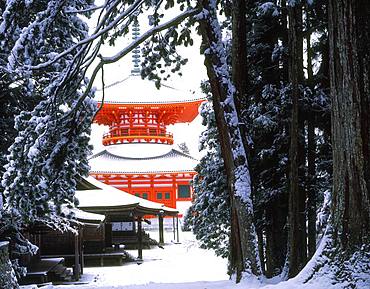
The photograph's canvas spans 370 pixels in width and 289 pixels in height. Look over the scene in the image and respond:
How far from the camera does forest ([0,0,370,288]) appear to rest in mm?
4844

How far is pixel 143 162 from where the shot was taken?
35750mm

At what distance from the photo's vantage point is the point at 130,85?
40.2 m

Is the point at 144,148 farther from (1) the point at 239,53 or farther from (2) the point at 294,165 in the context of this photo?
(2) the point at 294,165

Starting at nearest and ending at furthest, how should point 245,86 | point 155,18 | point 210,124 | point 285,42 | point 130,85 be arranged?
1. point 245,86
2. point 155,18
3. point 285,42
4. point 210,124
5. point 130,85

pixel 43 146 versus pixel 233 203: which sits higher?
pixel 43 146

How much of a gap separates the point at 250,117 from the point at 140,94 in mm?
29661

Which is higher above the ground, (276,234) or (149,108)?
(149,108)

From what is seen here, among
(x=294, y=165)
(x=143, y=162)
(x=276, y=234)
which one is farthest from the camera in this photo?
(x=143, y=162)

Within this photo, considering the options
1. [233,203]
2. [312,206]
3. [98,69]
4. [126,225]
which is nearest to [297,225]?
[233,203]

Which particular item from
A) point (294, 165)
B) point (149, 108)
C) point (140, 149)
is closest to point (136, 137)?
point (140, 149)

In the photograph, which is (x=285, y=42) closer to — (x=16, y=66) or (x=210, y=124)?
(x=210, y=124)

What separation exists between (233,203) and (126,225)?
21005mm

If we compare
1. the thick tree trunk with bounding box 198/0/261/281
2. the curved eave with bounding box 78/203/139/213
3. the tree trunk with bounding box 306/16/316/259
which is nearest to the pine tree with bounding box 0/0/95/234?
the thick tree trunk with bounding box 198/0/261/281

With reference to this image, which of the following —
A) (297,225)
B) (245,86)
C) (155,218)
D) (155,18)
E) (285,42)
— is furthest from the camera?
(155,218)
